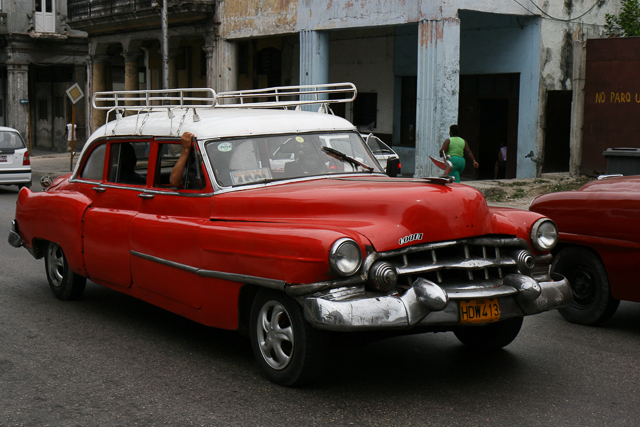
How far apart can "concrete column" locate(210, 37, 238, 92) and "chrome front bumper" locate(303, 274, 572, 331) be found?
Result: 2063 cm

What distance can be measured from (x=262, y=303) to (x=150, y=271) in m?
1.32

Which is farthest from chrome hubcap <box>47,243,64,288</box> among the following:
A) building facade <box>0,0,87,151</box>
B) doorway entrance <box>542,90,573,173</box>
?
building facade <box>0,0,87,151</box>

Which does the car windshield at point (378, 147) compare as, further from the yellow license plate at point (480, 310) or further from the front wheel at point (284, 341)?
the yellow license plate at point (480, 310)

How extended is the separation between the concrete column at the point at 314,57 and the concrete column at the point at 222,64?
4.22 m

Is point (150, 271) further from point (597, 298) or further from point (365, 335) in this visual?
point (597, 298)

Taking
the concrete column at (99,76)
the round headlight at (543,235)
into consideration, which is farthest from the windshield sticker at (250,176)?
the concrete column at (99,76)

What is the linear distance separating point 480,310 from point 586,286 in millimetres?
2378

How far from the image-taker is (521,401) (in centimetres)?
461

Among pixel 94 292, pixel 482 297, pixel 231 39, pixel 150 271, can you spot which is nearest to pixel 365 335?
pixel 482 297

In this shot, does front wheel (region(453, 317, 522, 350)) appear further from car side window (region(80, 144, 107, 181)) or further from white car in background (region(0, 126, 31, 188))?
white car in background (region(0, 126, 31, 188))

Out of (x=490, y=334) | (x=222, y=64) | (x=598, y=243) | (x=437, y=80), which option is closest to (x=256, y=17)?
(x=222, y=64)

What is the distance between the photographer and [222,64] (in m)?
24.5

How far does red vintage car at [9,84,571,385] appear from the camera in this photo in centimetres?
443

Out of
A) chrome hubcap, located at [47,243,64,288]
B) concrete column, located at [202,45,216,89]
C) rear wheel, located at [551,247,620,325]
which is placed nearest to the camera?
rear wheel, located at [551,247,620,325]
